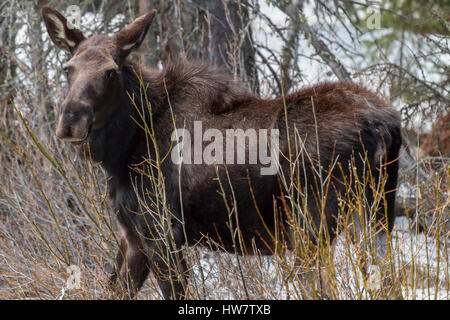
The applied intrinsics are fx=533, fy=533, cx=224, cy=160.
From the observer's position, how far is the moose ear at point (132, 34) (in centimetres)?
418

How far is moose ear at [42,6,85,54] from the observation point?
4.24 meters

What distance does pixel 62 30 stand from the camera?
430cm

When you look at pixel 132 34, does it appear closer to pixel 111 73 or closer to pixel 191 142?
pixel 111 73

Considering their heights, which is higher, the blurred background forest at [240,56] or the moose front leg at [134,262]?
the blurred background forest at [240,56]

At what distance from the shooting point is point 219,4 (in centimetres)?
722

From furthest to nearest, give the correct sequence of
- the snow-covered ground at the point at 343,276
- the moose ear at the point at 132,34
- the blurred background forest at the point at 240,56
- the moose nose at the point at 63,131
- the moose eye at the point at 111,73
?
the blurred background forest at the point at 240,56 → the moose ear at the point at 132,34 → the moose eye at the point at 111,73 → the moose nose at the point at 63,131 → the snow-covered ground at the point at 343,276

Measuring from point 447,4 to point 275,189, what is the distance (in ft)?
26.7

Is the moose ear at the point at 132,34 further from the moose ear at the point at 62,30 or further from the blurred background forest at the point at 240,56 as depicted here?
the blurred background forest at the point at 240,56

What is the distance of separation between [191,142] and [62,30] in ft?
4.63

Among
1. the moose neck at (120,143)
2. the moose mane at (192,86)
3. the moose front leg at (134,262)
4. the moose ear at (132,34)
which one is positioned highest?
the moose ear at (132,34)

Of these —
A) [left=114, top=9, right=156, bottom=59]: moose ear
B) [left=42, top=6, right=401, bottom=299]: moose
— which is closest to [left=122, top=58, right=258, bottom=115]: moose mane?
[left=42, top=6, right=401, bottom=299]: moose

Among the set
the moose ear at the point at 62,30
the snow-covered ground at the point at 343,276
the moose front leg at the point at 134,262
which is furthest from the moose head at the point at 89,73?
the snow-covered ground at the point at 343,276
